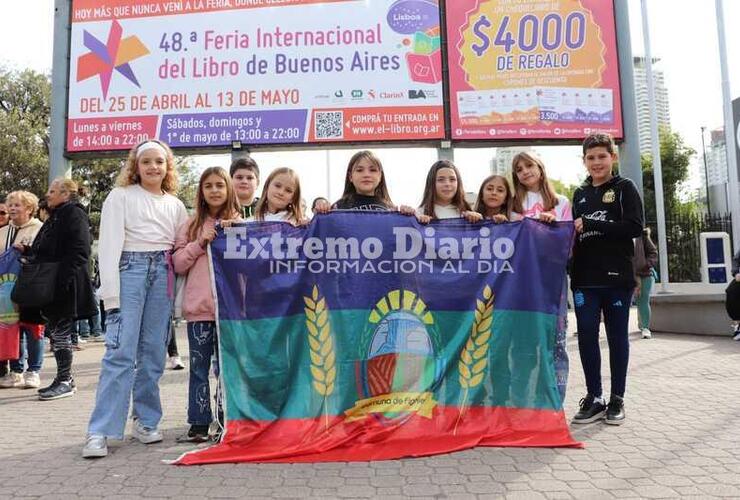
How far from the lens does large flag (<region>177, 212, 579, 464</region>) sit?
141 inches

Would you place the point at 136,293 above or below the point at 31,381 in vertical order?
above

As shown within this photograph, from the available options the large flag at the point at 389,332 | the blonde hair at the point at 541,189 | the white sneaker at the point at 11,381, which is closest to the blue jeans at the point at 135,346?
the large flag at the point at 389,332

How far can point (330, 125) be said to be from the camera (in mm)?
9977

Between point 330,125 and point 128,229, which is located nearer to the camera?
point 128,229

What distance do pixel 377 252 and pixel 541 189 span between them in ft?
4.56

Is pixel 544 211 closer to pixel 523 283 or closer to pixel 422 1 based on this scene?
pixel 523 283

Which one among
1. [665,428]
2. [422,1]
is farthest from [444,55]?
A: [665,428]

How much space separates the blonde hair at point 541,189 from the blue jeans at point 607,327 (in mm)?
673

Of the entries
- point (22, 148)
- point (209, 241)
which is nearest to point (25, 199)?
point (209, 241)

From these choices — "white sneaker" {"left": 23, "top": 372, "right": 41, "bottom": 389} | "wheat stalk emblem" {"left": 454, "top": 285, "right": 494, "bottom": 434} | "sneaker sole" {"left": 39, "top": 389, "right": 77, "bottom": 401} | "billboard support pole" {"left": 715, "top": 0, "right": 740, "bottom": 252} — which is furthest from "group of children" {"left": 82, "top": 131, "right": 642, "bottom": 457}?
"billboard support pole" {"left": 715, "top": 0, "right": 740, "bottom": 252}

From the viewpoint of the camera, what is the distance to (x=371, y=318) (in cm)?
378

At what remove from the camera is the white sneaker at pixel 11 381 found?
5.82m

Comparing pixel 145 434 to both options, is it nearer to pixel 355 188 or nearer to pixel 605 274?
pixel 355 188

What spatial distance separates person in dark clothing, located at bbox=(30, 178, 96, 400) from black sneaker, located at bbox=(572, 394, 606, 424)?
4.23 meters
